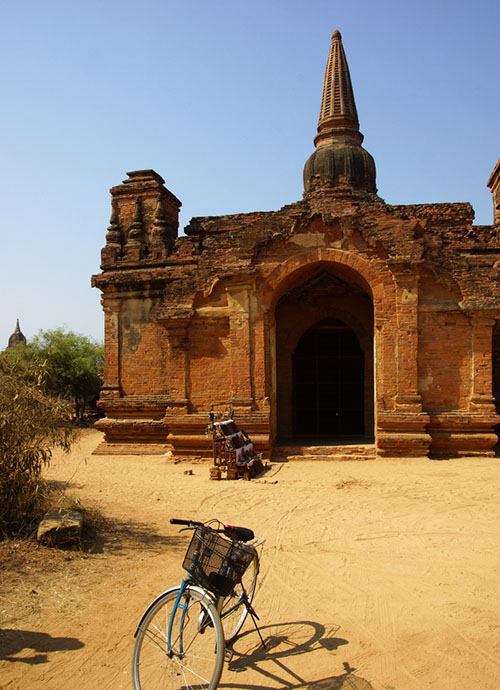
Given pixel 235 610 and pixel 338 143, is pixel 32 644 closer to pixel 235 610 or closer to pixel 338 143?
pixel 235 610

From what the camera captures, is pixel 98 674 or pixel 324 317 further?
pixel 324 317

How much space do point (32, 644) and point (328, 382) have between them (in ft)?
38.2

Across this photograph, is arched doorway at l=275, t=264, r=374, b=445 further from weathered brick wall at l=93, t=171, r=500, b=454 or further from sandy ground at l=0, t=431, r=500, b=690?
sandy ground at l=0, t=431, r=500, b=690

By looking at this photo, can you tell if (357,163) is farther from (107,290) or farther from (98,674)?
(98,674)

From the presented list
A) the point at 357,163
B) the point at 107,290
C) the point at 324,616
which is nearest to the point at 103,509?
the point at 324,616

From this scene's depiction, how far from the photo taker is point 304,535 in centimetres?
677

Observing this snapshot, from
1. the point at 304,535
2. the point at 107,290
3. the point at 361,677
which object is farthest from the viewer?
the point at 107,290

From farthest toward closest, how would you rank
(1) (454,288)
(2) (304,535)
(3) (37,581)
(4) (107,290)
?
(4) (107,290) → (1) (454,288) → (2) (304,535) → (3) (37,581)

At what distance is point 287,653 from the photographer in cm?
399

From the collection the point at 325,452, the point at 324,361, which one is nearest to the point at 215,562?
the point at 325,452

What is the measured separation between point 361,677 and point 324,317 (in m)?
11.5

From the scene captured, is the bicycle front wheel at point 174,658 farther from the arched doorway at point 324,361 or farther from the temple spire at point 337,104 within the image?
the temple spire at point 337,104

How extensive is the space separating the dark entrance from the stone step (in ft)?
9.24

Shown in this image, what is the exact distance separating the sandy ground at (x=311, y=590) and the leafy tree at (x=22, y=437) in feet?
2.85
